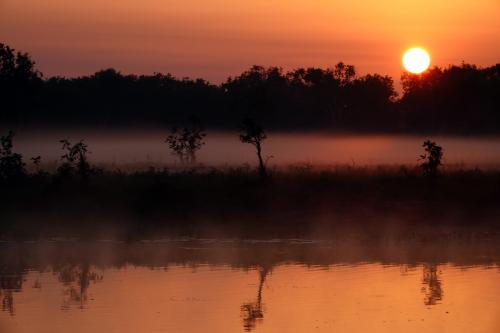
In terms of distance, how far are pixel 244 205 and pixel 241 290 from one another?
12197 millimetres

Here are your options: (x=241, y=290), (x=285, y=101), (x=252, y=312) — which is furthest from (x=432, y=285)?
(x=285, y=101)

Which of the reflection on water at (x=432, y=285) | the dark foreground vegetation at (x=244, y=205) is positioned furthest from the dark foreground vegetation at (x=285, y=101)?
the reflection on water at (x=432, y=285)

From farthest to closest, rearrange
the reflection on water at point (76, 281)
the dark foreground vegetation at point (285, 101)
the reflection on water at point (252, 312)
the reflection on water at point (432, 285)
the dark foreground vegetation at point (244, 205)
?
the dark foreground vegetation at point (285, 101), the dark foreground vegetation at point (244, 205), the reflection on water at point (76, 281), the reflection on water at point (432, 285), the reflection on water at point (252, 312)

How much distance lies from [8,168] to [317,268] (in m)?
15.3

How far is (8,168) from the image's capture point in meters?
35.8

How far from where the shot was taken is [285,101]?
319ft

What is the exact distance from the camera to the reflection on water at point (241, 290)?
1822 cm

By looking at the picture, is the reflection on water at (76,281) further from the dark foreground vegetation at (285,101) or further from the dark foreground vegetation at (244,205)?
the dark foreground vegetation at (285,101)

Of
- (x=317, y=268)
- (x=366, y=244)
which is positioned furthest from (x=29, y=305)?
(x=366, y=244)

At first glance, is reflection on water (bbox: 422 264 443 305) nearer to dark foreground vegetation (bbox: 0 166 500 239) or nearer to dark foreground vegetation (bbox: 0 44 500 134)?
dark foreground vegetation (bbox: 0 166 500 239)

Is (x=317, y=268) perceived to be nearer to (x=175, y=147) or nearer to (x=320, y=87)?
(x=175, y=147)

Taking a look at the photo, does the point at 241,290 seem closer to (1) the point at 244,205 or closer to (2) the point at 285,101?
(1) the point at 244,205

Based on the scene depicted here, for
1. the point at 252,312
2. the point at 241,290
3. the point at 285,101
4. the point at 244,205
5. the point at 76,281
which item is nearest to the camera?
the point at 252,312

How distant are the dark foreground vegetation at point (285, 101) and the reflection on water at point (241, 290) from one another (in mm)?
52706
